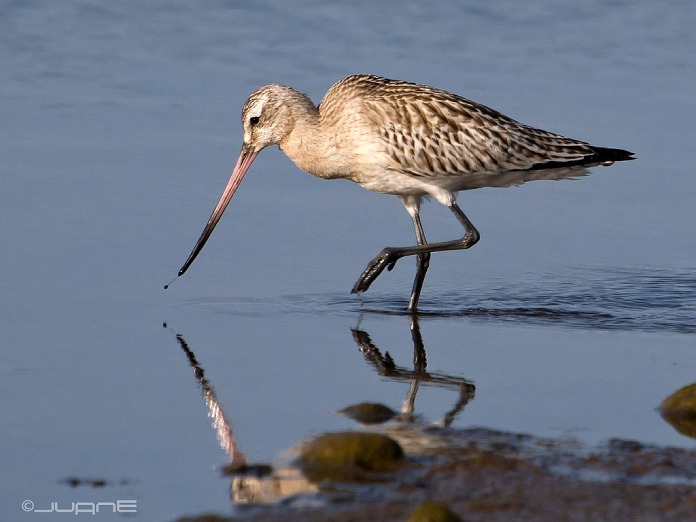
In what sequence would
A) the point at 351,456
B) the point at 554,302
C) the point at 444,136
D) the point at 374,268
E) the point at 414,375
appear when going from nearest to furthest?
the point at 351,456 → the point at 414,375 → the point at 374,268 → the point at 554,302 → the point at 444,136

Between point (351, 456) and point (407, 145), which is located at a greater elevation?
point (407, 145)

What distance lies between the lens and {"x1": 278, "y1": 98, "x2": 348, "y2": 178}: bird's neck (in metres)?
10.0

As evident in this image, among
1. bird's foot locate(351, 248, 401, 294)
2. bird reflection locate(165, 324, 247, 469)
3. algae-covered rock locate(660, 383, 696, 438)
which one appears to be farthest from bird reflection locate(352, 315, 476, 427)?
algae-covered rock locate(660, 383, 696, 438)

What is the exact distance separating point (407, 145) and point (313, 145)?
25.3 inches

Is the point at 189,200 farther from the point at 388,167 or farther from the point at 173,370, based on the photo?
the point at 173,370

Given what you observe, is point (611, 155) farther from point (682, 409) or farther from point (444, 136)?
point (682, 409)

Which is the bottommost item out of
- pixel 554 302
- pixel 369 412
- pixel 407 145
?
pixel 369 412

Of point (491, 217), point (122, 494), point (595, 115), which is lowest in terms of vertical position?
point (122, 494)

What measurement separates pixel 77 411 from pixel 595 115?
284 inches

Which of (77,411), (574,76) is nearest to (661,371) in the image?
(77,411)

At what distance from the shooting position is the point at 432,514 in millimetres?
5527

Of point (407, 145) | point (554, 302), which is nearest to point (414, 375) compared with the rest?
point (554, 302)

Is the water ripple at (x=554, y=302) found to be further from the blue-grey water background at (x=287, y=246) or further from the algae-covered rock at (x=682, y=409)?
the algae-covered rock at (x=682, y=409)

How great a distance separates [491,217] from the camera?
11320mm
